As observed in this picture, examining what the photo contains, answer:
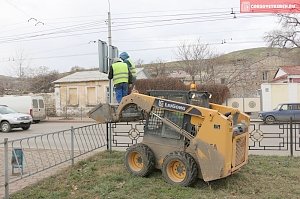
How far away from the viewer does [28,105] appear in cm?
2900

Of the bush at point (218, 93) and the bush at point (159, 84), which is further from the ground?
the bush at point (159, 84)

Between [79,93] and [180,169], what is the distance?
104ft

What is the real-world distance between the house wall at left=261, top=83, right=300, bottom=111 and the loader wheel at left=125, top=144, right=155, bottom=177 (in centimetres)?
2495

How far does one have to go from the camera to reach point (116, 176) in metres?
7.47

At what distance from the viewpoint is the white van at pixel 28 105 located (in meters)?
29.0

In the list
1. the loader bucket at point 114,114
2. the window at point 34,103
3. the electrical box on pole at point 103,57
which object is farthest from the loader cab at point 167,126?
the window at point 34,103

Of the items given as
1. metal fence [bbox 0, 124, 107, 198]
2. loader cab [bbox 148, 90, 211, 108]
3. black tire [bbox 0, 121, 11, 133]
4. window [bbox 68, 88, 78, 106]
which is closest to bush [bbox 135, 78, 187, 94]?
window [bbox 68, 88, 78, 106]

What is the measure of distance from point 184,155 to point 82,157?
420 cm

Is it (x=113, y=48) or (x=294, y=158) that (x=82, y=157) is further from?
(x=294, y=158)

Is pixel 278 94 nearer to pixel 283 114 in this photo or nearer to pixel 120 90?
pixel 283 114

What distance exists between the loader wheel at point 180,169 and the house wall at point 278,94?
2533 cm

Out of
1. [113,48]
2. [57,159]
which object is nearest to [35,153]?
[57,159]

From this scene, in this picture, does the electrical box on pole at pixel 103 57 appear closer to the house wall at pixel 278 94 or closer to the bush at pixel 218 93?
the bush at pixel 218 93

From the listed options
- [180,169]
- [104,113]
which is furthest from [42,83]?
[180,169]
